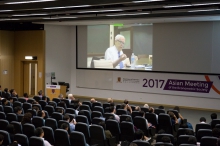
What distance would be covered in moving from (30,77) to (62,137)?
12.9m

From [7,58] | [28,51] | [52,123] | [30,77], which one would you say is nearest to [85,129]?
[52,123]

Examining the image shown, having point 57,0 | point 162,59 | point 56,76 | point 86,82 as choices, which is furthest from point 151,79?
point 57,0

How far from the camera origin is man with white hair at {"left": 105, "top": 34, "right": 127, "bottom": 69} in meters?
18.6

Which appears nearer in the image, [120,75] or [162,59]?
[162,59]

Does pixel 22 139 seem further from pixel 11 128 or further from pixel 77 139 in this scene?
pixel 77 139

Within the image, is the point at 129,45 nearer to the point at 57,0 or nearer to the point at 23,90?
the point at 23,90

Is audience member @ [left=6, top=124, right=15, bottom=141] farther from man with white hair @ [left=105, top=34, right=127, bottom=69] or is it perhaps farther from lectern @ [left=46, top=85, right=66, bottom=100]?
man with white hair @ [left=105, top=34, right=127, bottom=69]

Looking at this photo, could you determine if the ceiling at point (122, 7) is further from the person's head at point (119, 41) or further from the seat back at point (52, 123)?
the seat back at point (52, 123)

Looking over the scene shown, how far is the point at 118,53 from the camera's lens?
61.2ft

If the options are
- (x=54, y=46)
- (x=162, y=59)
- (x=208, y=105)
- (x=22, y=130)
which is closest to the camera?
(x=22, y=130)

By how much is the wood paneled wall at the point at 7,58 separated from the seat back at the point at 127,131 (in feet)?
40.8

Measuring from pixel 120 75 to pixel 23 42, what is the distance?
617 centimetres

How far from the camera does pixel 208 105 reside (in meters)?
16.2

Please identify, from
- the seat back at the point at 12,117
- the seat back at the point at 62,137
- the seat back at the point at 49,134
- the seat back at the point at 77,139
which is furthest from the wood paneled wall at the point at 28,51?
the seat back at the point at 77,139
